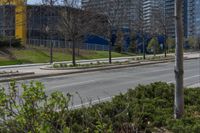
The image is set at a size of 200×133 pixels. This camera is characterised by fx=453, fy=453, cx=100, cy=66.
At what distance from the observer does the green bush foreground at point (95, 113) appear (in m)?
4.20

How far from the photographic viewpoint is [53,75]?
2611 cm

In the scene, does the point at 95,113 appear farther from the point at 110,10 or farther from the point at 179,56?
the point at 110,10

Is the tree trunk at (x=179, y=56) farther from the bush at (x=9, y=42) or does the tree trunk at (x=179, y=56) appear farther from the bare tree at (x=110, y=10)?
the bush at (x=9, y=42)

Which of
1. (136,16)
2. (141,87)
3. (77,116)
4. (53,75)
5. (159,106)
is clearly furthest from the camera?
(136,16)

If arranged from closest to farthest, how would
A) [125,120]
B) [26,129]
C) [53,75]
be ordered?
1. [26,129]
2. [125,120]
3. [53,75]

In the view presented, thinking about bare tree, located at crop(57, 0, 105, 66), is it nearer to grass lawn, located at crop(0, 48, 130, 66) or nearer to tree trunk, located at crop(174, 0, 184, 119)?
grass lawn, located at crop(0, 48, 130, 66)

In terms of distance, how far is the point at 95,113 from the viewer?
6.60m

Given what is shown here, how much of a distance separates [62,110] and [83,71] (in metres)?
24.7

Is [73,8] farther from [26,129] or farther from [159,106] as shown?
[26,129]

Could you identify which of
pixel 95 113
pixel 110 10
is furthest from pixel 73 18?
pixel 95 113

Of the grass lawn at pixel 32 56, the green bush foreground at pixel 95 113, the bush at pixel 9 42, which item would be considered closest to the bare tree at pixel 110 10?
the grass lawn at pixel 32 56

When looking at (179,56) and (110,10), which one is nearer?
(179,56)

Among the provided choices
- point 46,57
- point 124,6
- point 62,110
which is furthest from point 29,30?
point 62,110

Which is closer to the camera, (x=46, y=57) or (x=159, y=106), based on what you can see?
(x=159, y=106)
